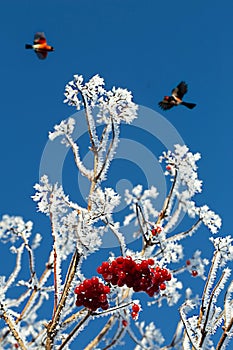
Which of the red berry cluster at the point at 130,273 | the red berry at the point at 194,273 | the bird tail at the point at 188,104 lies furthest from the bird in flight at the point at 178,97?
the red berry cluster at the point at 130,273

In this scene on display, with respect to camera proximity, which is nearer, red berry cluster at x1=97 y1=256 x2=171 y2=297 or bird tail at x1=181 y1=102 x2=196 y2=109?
red berry cluster at x1=97 y1=256 x2=171 y2=297

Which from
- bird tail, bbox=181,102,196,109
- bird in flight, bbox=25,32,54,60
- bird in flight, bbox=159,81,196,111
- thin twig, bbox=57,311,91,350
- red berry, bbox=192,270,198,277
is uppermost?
bird in flight, bbox=25,32,54,60

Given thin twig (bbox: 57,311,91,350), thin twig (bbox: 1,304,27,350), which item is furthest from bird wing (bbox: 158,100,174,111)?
thin twig (bbox: 1,304,27,350)

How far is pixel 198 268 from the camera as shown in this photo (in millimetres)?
4480

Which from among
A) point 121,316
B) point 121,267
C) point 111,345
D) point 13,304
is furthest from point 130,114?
point 13,304

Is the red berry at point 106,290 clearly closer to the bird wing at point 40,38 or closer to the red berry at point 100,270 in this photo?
the red berry at point 100,270

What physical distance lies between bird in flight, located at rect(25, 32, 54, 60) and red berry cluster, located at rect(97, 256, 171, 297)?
1.82 meters

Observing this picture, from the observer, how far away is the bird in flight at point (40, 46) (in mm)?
3807

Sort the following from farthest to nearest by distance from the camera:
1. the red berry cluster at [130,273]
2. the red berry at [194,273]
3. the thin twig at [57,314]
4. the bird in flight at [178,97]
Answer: the bird in flight at [178,97] → the red berry at [194,273] → the red berry cluster at [130,273] → the thin twig at [57,314]

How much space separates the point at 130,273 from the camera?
3.16m

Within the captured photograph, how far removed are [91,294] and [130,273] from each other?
327 millimetres

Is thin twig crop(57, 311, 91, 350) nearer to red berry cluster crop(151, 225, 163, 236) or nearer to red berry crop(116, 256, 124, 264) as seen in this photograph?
red berry crop(116, 256, 124, 264)

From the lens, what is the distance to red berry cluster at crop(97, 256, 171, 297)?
3150 mm

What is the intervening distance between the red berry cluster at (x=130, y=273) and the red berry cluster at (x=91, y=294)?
145mm
